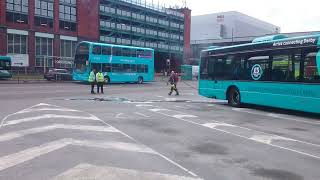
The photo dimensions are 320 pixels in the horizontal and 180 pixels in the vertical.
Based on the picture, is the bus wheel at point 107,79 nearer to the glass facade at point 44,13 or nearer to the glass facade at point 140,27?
the glass facade at point 44,13

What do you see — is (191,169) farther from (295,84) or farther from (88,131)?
(295,84)

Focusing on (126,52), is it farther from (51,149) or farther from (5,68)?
(51,149)

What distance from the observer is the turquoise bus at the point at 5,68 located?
157ft

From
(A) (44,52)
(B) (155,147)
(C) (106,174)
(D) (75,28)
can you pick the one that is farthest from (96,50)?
(C) (106,174)

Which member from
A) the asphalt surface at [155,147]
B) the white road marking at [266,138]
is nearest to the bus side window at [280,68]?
the asphalt surface at [155,147]

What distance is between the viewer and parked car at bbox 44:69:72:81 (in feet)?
153

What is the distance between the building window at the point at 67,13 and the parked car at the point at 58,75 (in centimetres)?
2042

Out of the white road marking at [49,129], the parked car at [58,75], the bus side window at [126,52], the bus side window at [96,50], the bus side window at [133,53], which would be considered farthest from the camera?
the parked car at [58,75]

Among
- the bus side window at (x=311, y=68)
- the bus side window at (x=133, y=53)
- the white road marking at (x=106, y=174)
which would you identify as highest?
the bus side window at (x=133, y=53)

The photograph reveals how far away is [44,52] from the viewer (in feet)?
208

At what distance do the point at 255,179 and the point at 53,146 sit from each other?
4.38 meters

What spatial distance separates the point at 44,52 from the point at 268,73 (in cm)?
5167

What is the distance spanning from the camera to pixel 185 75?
67.1 m

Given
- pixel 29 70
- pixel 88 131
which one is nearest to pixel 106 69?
pixel 29 70
